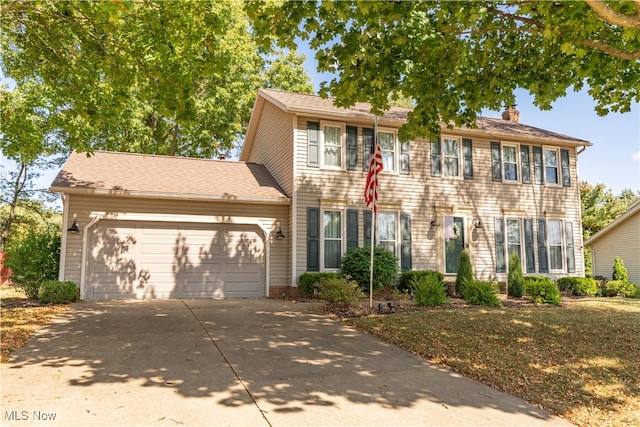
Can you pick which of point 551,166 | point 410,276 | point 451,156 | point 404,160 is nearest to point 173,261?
point 410,276

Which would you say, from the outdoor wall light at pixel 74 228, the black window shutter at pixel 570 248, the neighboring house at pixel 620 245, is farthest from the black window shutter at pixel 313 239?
the neighboring house at pixel 620 245

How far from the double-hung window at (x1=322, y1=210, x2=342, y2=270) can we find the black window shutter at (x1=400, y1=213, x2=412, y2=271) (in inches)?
88.5

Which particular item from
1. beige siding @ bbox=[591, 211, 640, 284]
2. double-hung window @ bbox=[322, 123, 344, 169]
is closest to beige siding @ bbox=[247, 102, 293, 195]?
double-hung window @ bbox=[322, 123, 344, 169]

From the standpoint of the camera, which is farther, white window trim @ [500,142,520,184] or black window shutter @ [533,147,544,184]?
black window shutter @ [533,147,544,184]

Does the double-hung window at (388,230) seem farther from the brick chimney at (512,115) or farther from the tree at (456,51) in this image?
the brick chimney at (512,115)

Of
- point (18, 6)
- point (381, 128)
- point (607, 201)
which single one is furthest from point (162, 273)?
point (607, 201)

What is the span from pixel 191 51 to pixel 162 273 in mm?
6603

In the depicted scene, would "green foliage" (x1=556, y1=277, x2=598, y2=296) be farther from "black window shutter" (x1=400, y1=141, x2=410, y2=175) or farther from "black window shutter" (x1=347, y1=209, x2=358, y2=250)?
"black window shutter" (x1=347, y1=209, x2=358, y2=250)

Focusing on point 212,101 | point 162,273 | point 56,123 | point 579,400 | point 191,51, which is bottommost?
point 579,400

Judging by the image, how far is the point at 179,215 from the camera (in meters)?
12.7

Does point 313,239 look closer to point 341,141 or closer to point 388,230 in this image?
point 388,230

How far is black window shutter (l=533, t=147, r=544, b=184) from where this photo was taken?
16656mm

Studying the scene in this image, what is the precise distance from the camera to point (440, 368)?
19.3ft

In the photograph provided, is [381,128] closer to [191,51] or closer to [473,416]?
[191,51]
